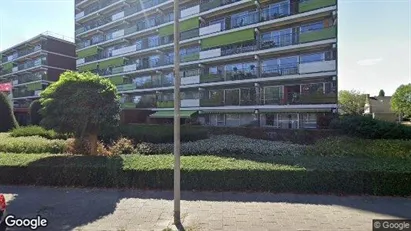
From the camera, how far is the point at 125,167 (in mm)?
7934

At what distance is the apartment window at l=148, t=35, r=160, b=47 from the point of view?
35356 mm

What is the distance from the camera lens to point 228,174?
7.47 metres

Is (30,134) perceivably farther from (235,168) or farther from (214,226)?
(214,226)

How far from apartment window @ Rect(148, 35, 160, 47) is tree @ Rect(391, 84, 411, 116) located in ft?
124

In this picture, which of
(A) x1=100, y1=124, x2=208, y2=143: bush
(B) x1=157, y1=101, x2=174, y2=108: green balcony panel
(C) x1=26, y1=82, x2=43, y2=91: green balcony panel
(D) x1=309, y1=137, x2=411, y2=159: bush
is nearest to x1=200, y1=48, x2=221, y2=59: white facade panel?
(B) x1=157, y1=101, x2=174, y2=108: green balcony panel

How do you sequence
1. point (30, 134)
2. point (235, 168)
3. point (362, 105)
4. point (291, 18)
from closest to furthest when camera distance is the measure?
point (235, 168) < point (30, 134) < point (291, 18) < point (362, 105)

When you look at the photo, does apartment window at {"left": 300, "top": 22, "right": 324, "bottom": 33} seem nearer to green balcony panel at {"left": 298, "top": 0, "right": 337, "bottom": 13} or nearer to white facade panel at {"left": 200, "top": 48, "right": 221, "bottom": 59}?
green balcony panel at {"left": 298, "top": 0, "right": 337, "bottom": 13}

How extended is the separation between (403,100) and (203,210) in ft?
153

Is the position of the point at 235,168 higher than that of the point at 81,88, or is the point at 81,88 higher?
the point at 81,88

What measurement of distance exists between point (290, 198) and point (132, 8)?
38.2m

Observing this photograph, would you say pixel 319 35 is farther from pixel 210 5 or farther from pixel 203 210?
pixel 203 210

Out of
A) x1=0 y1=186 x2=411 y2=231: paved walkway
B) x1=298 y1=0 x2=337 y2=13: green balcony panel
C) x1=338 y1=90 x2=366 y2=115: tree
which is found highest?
x1=298 y1=0 x2=337 y2=13: green balcony panel

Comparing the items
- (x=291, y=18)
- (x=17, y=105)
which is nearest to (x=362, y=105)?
(x=291, y=18)

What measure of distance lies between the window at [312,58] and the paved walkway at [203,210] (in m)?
17.3
